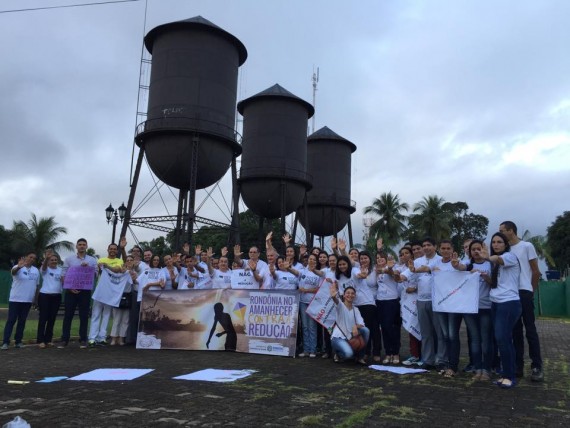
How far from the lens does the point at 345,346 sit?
7688 mm

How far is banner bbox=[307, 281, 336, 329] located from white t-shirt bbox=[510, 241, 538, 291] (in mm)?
3212

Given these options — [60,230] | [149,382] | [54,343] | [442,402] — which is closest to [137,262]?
[54,343]

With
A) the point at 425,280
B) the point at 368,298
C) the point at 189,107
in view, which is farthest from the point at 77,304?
the point at 189,107

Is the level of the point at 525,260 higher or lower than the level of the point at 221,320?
higher

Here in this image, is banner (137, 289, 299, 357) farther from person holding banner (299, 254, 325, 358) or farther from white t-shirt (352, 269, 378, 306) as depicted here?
white t-shirt (352, 269, 378, 306)

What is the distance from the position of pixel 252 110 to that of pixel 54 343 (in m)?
20.0

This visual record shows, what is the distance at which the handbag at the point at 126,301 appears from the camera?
410 inches

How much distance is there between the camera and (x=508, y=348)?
20.1 feet

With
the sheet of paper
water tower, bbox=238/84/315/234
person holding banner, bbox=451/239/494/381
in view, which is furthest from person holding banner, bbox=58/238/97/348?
water tower, bbox=238/84/315/234

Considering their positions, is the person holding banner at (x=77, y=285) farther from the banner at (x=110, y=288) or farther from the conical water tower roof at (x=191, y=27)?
the conical water tower roof at (x=191, y=27)

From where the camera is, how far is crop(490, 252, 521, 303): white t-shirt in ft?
20.6

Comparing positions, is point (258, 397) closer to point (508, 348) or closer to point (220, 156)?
point (508, 348)

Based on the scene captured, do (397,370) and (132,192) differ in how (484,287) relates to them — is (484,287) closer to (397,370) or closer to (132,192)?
(397,370)

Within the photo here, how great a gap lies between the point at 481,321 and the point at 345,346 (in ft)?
7.01
